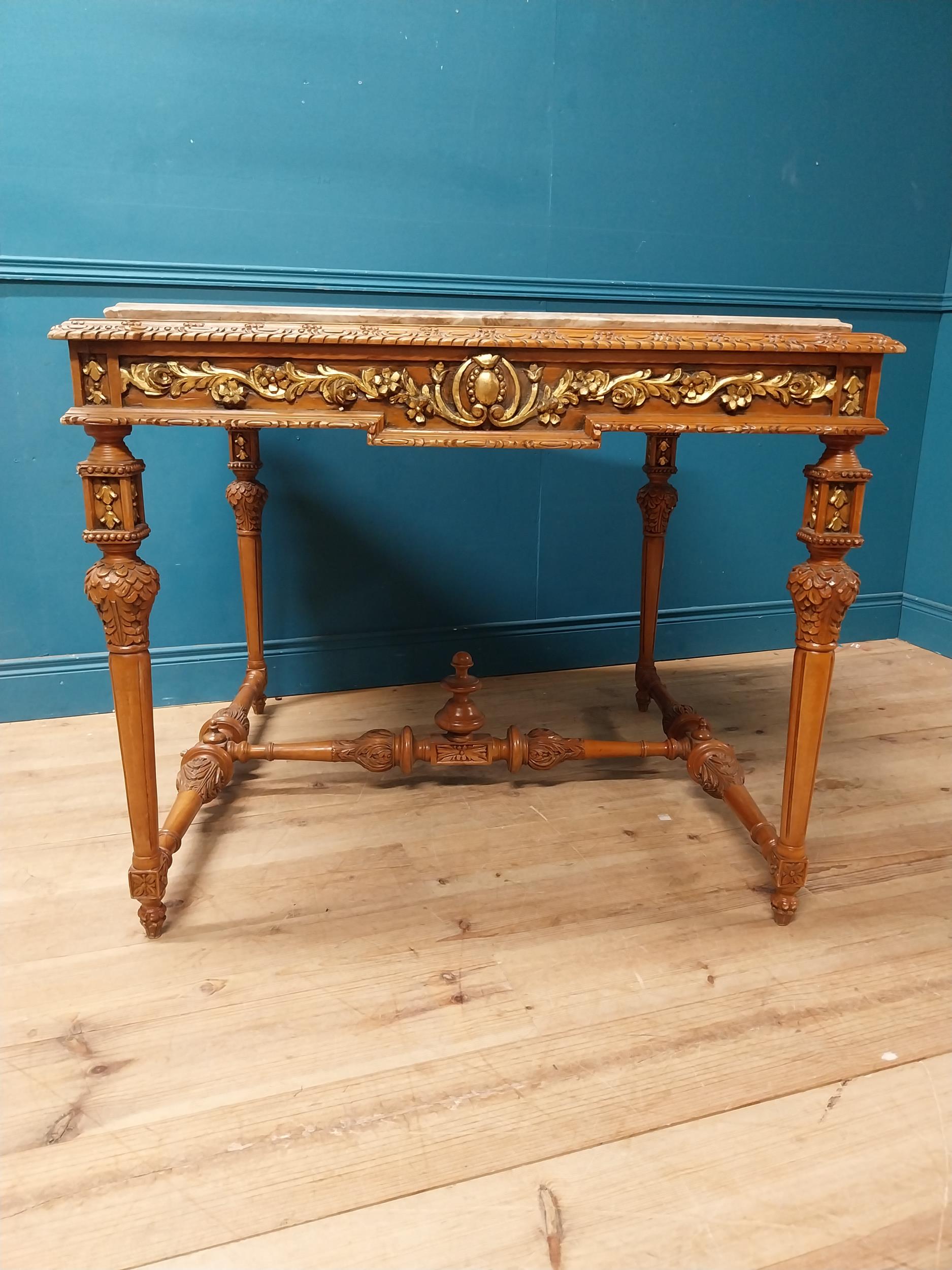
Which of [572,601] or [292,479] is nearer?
[292,479]

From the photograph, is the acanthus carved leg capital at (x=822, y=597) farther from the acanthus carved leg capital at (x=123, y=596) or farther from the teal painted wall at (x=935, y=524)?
the teal painted wall at (x=935, y=524)

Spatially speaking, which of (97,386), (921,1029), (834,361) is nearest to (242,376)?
(97,386)

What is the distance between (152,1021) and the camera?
130cm

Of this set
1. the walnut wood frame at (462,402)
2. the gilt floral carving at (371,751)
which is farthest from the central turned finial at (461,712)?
the walnut wood frame at (462,402)

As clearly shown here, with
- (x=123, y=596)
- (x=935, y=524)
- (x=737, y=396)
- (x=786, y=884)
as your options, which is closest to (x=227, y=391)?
(x=123, y=596)

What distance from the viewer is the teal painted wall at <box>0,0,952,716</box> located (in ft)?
7.14

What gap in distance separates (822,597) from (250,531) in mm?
1417

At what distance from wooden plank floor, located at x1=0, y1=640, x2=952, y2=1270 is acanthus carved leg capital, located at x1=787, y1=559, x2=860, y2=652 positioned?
527 millimetres

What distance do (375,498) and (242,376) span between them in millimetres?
1233

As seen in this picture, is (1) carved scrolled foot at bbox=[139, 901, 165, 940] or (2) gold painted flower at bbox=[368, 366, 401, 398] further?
(1) carved scrolled foot at bbox=[139, 901, 165, 940]

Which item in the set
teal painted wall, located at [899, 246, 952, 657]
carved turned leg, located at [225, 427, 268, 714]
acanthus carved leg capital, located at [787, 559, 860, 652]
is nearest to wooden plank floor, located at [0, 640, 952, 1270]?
carved turned leg, located at [225, 427, 268, 714]

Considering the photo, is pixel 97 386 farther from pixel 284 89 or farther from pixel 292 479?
pixel 284 89

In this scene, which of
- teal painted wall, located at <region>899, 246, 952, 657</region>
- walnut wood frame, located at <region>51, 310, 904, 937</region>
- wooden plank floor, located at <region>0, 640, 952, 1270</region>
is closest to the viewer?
wooden plank floor, located at <region>0, 640, 952, 1270</region>

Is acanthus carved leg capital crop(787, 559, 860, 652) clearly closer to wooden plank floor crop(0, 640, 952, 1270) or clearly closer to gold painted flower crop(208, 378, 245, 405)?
wooden plank floor crop(0, 640, 952, 1270)
